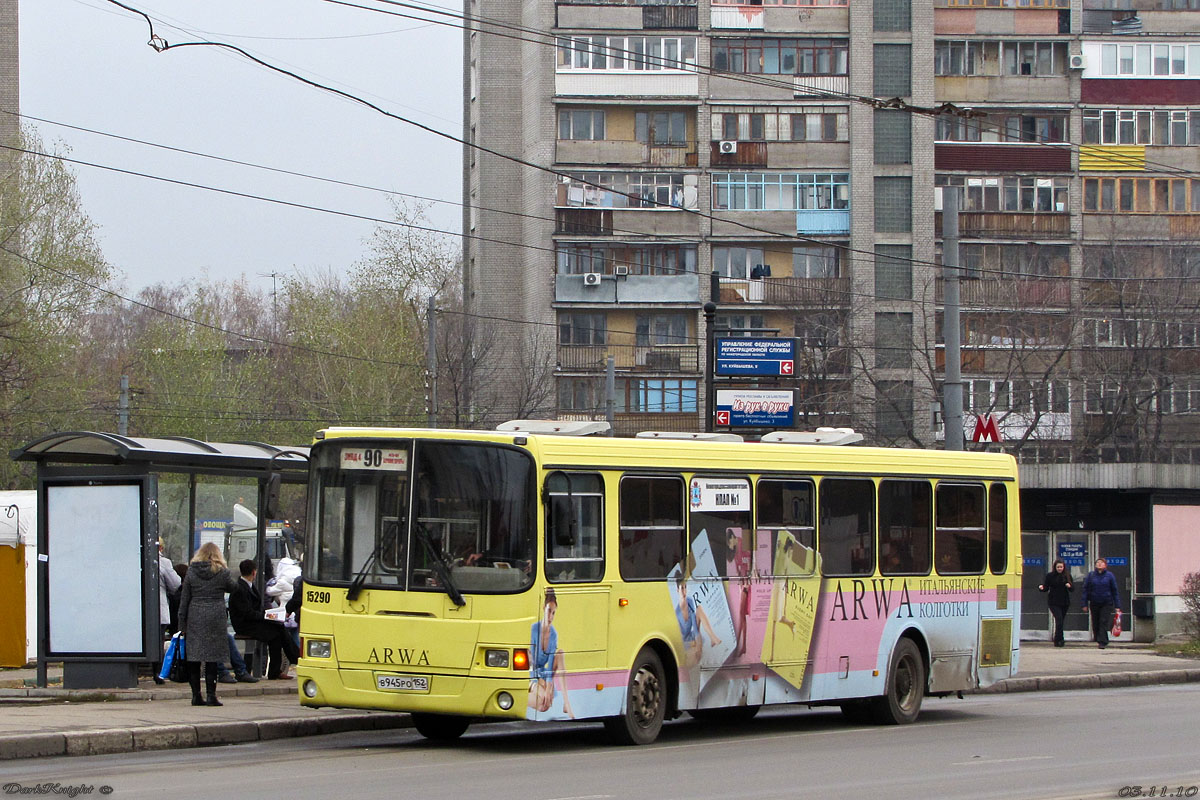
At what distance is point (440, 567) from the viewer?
520 inches

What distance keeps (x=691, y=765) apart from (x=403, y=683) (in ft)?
7.70

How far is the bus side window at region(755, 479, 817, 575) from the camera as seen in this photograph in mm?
15578

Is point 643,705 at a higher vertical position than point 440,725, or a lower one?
higher

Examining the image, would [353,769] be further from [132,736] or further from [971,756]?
[971,756]

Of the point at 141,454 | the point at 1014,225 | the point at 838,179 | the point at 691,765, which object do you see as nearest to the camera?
the point at 691,765

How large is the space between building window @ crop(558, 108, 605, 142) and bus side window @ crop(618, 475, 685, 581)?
49.3 meters

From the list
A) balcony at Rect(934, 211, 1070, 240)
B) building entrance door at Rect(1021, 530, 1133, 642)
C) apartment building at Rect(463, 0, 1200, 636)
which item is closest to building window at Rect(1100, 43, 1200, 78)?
apartment building at Rect(463, 0, 1200, 636)

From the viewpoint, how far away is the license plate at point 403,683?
13094 mm

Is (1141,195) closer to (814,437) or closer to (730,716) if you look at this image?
(814,437)

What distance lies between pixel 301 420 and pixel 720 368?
121 ft

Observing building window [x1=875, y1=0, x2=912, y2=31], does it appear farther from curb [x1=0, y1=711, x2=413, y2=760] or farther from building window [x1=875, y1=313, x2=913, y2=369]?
curb [x1=0, y1=711, x2=413, y2=760]

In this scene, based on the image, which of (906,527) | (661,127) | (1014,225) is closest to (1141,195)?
(1014,225)

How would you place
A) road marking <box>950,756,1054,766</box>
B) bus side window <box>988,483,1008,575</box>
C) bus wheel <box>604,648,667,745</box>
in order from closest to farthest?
road marking <box>950,756,1054,766</box> < bus wheel <box>604,648,667,745</box> < bus side window <box>988,483,1008,575</box>

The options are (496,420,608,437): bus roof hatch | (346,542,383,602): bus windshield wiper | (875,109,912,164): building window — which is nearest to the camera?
(346,542,383,602): bus windshield wiper
